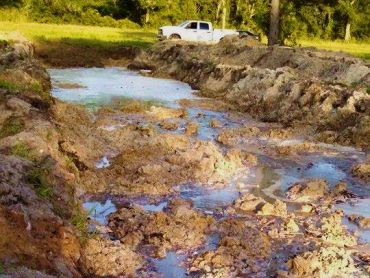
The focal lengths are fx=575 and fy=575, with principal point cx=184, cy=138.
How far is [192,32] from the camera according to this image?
37.6m

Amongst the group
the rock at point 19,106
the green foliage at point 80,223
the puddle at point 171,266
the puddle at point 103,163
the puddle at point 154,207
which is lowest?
the puddle at point 154,207

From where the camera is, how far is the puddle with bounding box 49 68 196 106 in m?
19.8

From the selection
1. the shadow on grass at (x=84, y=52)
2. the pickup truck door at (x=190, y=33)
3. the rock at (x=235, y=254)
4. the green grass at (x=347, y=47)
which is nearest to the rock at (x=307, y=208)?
the rock at (x=235, y=254)

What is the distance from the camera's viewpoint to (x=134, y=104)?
58.0ft

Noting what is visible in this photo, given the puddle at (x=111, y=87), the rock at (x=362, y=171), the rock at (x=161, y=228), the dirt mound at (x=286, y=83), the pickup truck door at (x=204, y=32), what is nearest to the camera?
the rock at (x=161, y=228)

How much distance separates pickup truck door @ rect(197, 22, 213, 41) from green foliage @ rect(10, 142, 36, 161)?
29420 mm

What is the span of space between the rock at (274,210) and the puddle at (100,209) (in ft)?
7.84

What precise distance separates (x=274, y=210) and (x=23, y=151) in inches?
160

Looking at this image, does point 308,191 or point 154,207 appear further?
point 308,191

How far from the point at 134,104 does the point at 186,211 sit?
9236 mm

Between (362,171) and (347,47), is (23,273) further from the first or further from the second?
(347,47)

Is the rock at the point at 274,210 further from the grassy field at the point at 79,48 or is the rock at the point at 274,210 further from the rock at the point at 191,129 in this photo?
the grassy field at the point at 79,48

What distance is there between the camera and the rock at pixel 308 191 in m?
10.3

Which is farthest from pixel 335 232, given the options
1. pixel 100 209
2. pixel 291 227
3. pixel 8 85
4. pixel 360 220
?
pixel 8 85
